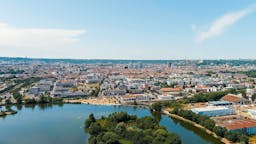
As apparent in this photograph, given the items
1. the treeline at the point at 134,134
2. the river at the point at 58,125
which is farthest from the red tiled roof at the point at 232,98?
the treeline at the point at 134,134

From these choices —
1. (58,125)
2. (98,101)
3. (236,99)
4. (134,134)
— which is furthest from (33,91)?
(236,99)

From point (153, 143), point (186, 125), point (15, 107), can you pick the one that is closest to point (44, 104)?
point (15, 107)

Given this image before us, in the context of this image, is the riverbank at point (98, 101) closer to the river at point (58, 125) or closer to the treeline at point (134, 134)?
the river at point (58, 125)

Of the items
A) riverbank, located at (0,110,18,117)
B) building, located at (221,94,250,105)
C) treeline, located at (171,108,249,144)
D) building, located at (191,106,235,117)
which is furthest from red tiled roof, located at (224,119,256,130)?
riverbank, located at (0,110,18,117)

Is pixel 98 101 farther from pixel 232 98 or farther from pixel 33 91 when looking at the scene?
pixel 232 98

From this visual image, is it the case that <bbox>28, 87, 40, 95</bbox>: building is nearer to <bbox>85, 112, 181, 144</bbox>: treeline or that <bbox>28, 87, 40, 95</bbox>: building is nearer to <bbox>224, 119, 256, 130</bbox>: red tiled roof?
<bbox>85, 112, 181, 144</bbox>: treeline

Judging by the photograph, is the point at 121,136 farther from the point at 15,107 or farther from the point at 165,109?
the point at 15,107
